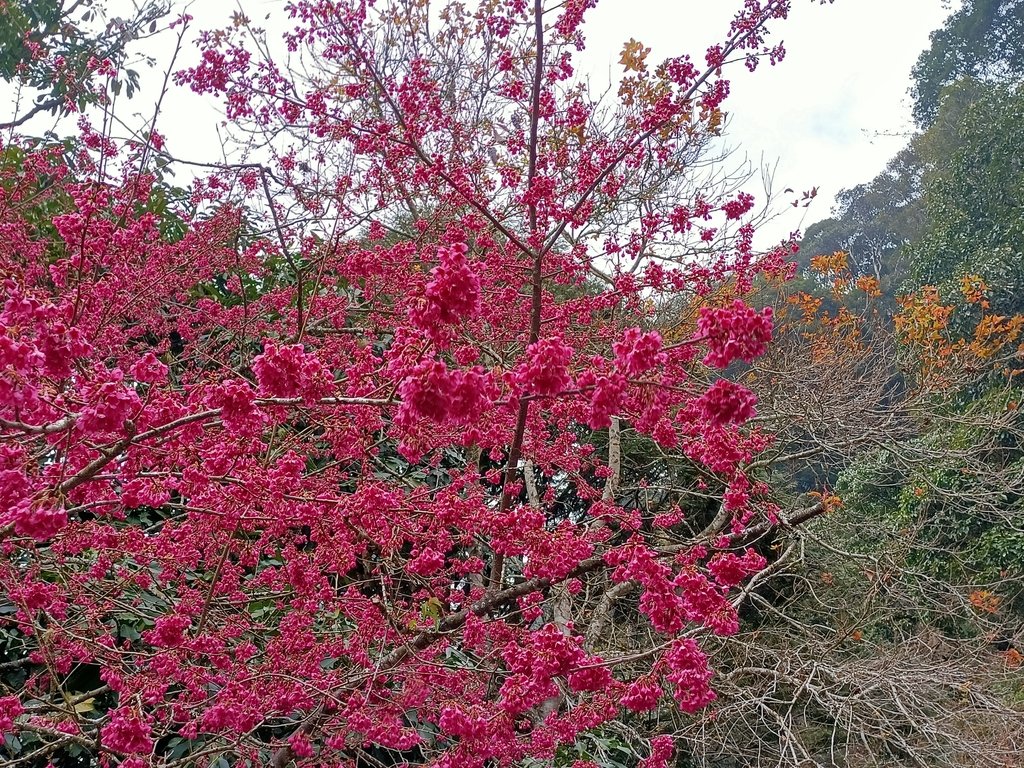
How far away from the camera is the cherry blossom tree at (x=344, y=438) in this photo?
2.05 meters

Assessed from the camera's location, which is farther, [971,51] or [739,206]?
[971,51]

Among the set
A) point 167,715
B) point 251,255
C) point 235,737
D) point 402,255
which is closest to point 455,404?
point 235,737

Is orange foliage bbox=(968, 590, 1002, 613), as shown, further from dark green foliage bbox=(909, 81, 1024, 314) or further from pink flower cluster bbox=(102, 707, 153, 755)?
pink flower cluster bbox=(102, 707, 153, 755)

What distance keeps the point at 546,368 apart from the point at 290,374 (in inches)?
27.7

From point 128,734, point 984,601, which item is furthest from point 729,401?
point 984,601

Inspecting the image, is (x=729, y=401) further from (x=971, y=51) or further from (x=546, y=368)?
(x=971, y=51)

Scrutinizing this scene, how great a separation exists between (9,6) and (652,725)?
939cm

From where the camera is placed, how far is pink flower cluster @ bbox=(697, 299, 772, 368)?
186 cm

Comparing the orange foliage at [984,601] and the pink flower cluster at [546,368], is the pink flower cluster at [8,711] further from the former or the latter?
the orange foliage at [984,601]

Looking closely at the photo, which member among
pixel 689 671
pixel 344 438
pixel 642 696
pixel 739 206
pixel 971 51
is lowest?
pixel 642 696

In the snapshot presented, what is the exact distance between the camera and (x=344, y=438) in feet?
11.1

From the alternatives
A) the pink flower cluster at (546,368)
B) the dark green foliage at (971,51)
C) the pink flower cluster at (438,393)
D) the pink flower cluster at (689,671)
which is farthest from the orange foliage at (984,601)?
the dark green foliage at (971,51)

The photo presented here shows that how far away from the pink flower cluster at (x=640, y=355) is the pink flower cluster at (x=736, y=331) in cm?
12

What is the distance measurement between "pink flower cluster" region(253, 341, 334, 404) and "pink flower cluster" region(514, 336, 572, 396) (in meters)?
0.56
